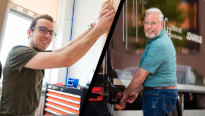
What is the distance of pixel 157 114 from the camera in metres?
0.49

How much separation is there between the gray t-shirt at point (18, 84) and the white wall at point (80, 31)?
0.23ft

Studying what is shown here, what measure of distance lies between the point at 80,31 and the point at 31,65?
0.22 metres

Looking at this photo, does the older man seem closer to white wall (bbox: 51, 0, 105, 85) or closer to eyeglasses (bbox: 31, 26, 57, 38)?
white wall (bbox: 51, 0, 105, 85)

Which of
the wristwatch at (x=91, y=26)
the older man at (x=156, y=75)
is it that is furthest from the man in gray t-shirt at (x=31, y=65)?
the older man at (x=156, y=75)

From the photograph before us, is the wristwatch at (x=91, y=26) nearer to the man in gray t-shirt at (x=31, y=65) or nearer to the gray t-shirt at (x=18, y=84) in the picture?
the man in gray t-shirt at (x=31, y=65)

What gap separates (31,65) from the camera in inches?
16.4

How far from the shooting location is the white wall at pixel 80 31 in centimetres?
49

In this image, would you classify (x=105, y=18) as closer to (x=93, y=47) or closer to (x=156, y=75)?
(x=93, y=47)

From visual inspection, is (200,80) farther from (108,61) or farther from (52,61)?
(52,61)

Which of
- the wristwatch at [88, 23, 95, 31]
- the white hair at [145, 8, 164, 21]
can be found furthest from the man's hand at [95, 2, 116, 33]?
the white hair at [145, 8, 164, 21]

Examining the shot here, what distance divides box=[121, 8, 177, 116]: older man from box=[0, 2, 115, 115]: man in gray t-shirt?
0.24m

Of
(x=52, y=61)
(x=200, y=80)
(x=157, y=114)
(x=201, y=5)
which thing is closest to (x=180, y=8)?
(x=201, y=5)

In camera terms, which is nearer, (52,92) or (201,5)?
(52,92)

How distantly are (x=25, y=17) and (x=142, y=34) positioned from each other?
38cm
